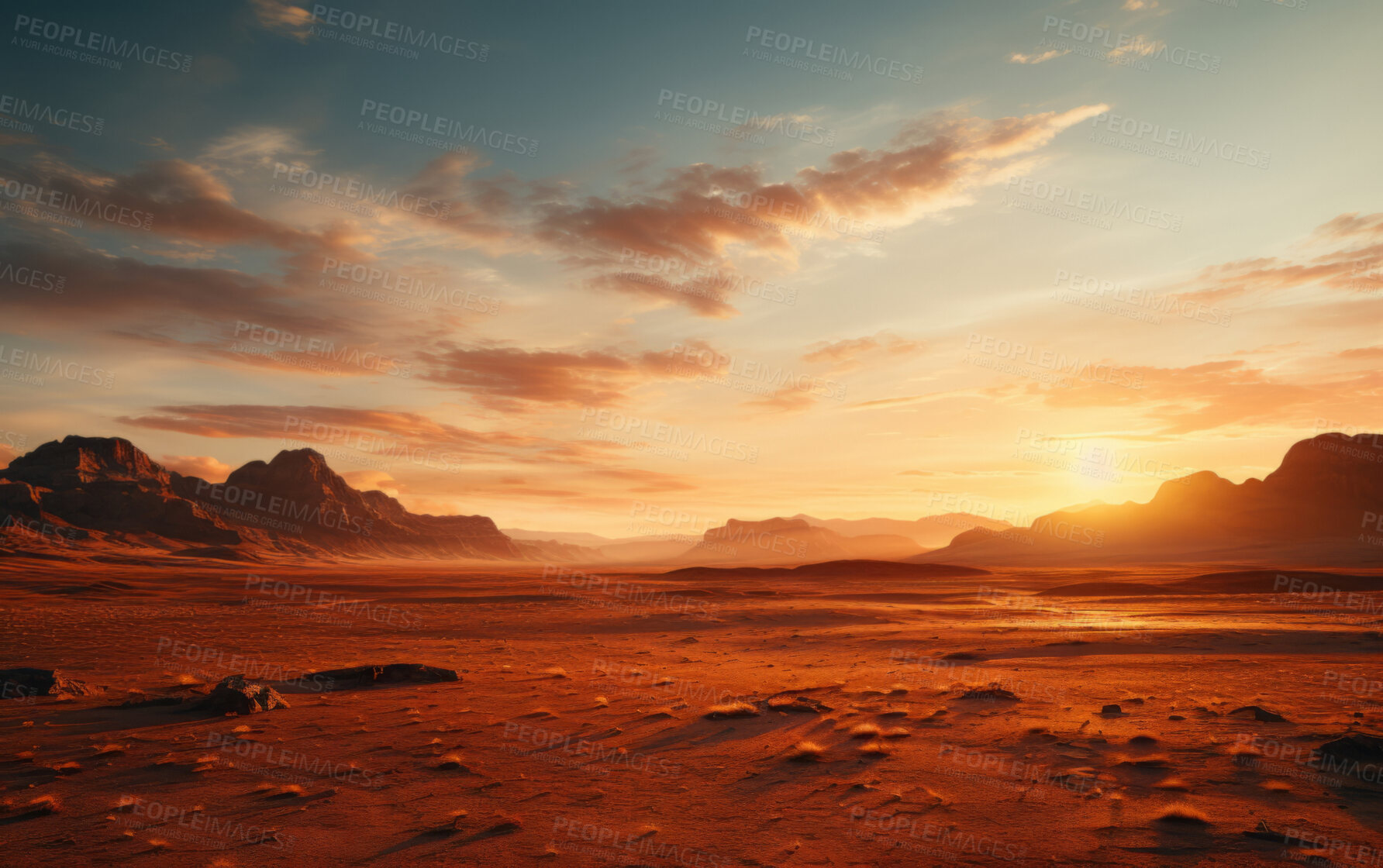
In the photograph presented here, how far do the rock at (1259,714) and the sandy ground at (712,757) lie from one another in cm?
24

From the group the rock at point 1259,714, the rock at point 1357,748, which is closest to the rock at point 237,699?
the rock at point 1357,748

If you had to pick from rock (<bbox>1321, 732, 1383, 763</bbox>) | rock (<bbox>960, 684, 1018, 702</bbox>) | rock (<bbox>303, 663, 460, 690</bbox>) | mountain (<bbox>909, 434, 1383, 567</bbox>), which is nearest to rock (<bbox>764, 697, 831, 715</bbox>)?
rock (<bbox>960, 684, 1018, 702</bbox>)

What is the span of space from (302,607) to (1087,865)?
178 ft

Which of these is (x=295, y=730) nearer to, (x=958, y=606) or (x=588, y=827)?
(x=588, y=827)

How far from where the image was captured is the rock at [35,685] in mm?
16219

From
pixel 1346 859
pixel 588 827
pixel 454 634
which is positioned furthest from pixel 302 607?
pixel 1346 859

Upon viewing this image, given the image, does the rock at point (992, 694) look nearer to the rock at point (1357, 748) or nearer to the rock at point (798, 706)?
the rock at point (798, 706)

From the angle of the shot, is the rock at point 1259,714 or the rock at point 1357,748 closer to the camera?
the rock at point 1357,748

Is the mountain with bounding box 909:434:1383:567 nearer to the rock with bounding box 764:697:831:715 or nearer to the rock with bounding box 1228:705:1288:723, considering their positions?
the rock with bounding box 1228:705:1288:723

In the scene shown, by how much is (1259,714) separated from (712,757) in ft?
42.1

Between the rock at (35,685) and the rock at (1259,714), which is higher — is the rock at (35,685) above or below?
below

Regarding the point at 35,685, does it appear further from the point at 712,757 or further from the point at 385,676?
the point at 712,757

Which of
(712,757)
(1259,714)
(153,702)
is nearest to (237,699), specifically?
(153,702)

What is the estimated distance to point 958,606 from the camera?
50344 mm
